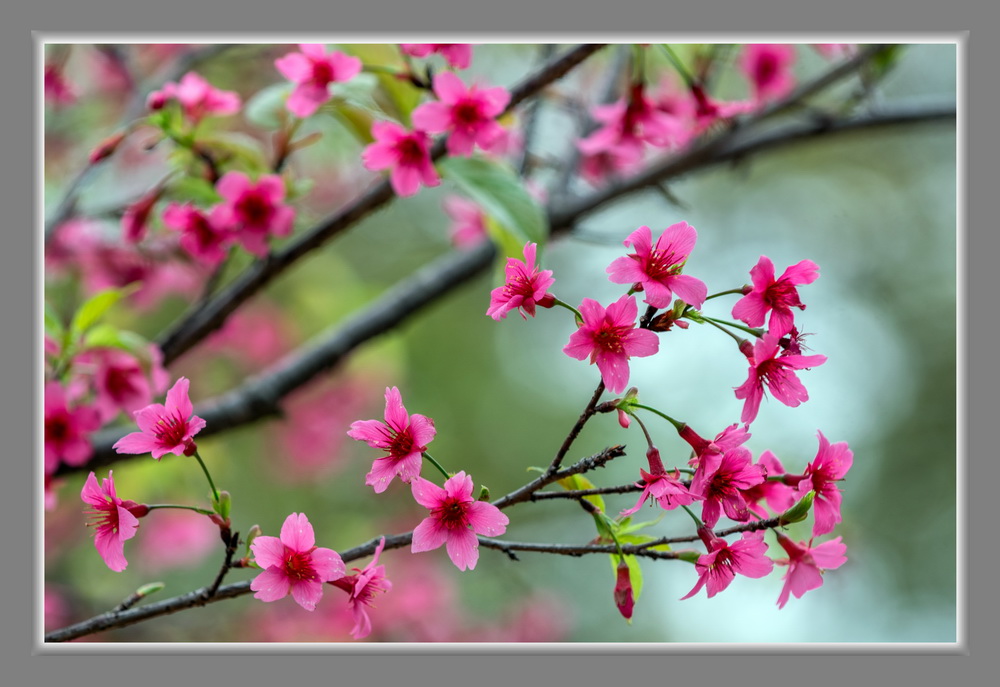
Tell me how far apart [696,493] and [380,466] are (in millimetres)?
222

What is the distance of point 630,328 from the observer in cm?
63

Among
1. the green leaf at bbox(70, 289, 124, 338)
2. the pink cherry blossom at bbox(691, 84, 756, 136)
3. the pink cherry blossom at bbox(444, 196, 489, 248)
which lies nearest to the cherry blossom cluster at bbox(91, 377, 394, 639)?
the green leaf at bbox(70, 289, 124, 338)

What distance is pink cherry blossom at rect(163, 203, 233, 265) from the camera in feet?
3.63

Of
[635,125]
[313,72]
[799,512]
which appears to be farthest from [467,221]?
[799,512]

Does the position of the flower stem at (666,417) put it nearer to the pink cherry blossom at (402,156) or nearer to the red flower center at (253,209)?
the pink cherry blossom at (402,156)

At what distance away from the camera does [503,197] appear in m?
1.02

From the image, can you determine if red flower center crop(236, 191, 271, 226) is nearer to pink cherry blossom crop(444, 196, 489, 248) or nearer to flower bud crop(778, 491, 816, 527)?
pink cherry blossom crop(444, 196, 489, 248)

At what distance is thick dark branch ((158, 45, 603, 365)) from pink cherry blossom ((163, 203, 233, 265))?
58 mm

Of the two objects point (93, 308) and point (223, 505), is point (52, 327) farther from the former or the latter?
point (223, 505)

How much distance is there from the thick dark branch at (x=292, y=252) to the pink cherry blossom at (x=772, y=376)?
1.45 feet

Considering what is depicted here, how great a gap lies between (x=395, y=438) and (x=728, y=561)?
0.25 m

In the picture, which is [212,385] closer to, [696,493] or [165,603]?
[165,603]

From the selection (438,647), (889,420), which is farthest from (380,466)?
(889,420)

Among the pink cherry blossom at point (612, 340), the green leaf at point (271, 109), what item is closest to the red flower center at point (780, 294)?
the pink cherry blossom at point (612, 340)
